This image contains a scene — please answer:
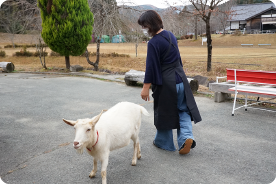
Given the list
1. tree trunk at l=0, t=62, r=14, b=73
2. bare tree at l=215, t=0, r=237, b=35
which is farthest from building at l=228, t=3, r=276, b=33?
tree trunk at l=0, t=62, r=14, b=73

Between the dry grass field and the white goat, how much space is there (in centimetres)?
960

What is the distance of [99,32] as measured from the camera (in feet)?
46.7

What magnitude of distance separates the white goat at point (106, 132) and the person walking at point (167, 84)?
0.39 meters

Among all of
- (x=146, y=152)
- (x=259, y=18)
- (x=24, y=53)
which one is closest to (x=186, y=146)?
(x=146, y=152)

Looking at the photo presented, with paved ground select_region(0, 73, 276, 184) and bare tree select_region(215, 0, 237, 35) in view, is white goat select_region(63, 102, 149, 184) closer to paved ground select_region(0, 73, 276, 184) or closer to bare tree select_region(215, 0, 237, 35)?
paved ground select_region(0, 73, 276, 184)

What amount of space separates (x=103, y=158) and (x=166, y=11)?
38.1 feet

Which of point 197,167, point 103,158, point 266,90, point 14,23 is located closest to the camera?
point 103,158

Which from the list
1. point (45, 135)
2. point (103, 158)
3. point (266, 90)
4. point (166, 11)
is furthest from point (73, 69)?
point (103, 158)

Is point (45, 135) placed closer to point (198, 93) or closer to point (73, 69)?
point (198, 93)

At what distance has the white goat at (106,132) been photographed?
2729 mm

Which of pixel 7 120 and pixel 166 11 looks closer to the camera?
pixel 7 120

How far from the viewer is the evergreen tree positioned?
13.2 meters

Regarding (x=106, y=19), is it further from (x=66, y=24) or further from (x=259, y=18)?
(x=259, y=18)

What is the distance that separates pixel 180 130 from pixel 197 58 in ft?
52.2
